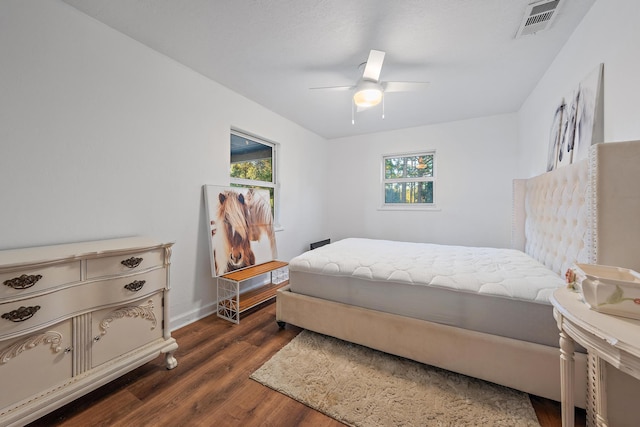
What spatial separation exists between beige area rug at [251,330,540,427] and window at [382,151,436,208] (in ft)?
9.38

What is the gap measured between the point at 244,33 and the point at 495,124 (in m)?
3.52

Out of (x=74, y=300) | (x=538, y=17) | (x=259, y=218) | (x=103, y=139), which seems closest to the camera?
(x=74, y=300)

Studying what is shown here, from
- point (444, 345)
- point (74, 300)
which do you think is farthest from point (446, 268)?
point (74, 300)

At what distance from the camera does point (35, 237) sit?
149 cm

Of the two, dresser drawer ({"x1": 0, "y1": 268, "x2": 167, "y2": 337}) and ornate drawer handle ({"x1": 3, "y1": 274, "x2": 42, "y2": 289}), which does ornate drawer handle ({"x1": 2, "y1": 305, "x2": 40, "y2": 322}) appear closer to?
dresser drawer ({"x1": 0, "y1": 268, "x2": 167, "y2": 337})

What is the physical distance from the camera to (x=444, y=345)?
1578 mm

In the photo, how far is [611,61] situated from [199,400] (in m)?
3.15

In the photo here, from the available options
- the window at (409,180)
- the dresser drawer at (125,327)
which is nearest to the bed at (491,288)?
the dresser drawer at (125,327)

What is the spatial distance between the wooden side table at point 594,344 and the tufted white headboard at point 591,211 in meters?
0.35

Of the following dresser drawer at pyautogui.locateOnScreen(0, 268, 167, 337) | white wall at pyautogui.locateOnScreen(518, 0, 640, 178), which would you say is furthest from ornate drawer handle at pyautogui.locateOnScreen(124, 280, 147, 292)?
white wall at pyautogui.locateOnScreen(518, 0, 640, 178)

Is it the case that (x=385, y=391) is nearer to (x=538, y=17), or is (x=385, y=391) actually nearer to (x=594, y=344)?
(x=594, y=344)

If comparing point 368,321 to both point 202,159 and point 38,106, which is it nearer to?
point 202,159

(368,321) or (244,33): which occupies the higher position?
(244,33)

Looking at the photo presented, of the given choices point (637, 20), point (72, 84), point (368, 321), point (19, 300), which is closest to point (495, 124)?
point (637, 20)
